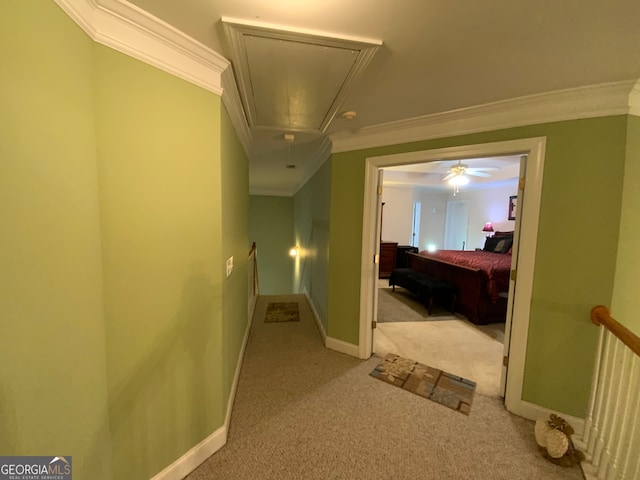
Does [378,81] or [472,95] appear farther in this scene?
[472,95]

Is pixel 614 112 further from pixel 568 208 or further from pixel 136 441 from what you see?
pixel 136 441

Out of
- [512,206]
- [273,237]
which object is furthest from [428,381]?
[273,237]

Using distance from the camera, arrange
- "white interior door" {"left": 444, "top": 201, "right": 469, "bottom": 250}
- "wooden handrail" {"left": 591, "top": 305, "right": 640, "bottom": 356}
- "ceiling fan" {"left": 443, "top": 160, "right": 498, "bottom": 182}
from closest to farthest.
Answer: "wooden handrail" {"left": 591, "top": 305, "right": 640, "bottom": 356} < "ceiling fan" {"left": 443, "top": 160, "right": 498, "bottom": 182} < "white interior door" {"left": 444, "top": 201, "right": 469, "bottom": 250}

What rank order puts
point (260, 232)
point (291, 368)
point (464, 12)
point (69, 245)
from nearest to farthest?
point (69, 245), point (464, 12), point (291, 368), point (260, 232)

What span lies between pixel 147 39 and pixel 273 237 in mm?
6345

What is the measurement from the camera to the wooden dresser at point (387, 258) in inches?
248

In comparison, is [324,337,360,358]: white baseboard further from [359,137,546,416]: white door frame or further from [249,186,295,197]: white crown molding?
[249,186,295,197]: white crown molding

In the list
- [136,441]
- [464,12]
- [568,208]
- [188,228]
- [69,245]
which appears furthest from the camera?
[568,208]

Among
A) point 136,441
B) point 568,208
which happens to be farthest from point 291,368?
point 568,208

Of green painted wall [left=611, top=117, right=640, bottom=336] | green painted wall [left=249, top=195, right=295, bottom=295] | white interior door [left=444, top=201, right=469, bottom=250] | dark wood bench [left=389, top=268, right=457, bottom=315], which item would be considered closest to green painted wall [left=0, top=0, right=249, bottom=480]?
green painted wall [left=611, top=117, right=640, bottom=336]

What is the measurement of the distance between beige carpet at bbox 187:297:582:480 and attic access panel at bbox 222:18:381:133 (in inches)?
91.6

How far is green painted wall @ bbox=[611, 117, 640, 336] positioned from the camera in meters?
1.53

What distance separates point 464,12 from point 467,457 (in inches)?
95.2

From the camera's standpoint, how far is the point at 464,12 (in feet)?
3.31
